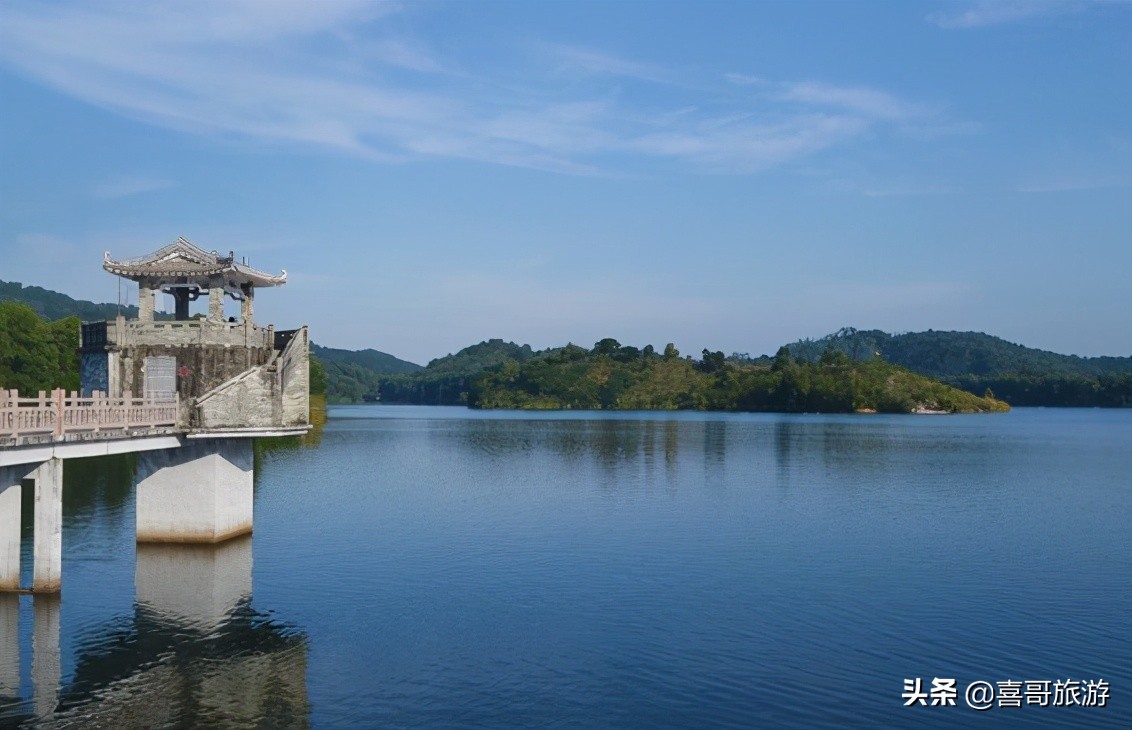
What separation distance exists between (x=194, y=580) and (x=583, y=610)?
13307 mm

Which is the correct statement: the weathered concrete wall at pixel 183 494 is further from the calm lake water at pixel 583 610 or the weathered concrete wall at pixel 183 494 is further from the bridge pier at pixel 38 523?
the bridge pier at pixel 38 523

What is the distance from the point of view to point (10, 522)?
26.9 metres

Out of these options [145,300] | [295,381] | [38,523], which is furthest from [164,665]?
[145,300]

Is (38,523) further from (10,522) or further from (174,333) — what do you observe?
(174,333)

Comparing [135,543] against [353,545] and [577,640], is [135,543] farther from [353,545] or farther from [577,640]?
[577,640]

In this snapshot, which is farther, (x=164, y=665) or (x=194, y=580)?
(x=194, y=580)

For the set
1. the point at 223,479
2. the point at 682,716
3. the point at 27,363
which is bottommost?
the point at 682,716

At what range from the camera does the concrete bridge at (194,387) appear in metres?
34.1

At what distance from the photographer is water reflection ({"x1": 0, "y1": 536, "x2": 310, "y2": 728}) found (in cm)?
2005

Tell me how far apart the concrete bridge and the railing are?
4.6 inches

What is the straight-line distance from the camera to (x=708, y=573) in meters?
34.1

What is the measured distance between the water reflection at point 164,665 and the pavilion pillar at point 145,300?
417 inches

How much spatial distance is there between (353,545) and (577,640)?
16587mm

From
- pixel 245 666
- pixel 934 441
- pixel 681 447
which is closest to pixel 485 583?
pixel 245 666
